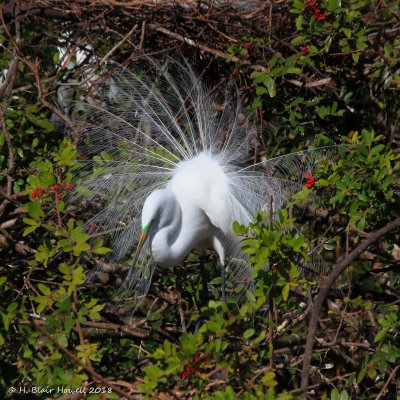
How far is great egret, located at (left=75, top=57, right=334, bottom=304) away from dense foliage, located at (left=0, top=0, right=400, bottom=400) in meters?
0.08

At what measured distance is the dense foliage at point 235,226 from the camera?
2189 millimetres

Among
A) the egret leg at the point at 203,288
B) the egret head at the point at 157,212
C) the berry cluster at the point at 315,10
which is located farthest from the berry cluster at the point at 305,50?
the egret leg at the point at 203,288

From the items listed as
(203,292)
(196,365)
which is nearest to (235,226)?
(196,365)

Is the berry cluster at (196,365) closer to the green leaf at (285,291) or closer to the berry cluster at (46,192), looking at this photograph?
the green leaf at (285,291)

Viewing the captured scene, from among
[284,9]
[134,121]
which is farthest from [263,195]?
[284,9]

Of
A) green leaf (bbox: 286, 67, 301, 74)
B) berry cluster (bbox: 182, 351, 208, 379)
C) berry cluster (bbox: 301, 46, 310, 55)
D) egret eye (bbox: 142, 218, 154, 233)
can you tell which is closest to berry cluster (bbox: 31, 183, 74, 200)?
egret eye (bbox: 142, 218, 154, 233)

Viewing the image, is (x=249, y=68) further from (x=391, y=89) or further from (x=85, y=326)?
(x=85, y=326)

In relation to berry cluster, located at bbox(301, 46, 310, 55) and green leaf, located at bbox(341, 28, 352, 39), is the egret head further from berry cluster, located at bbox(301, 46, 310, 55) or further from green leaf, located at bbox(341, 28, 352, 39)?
green leaf, located at bbox(341, 28, 352, 39)

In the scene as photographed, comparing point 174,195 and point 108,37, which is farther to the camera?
point 108,37

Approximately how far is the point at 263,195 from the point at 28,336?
112 centimetres

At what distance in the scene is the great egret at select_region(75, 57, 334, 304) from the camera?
3012 millimetres

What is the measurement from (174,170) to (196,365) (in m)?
1.40

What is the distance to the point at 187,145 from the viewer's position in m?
3.32

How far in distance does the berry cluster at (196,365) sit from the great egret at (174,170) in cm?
93
